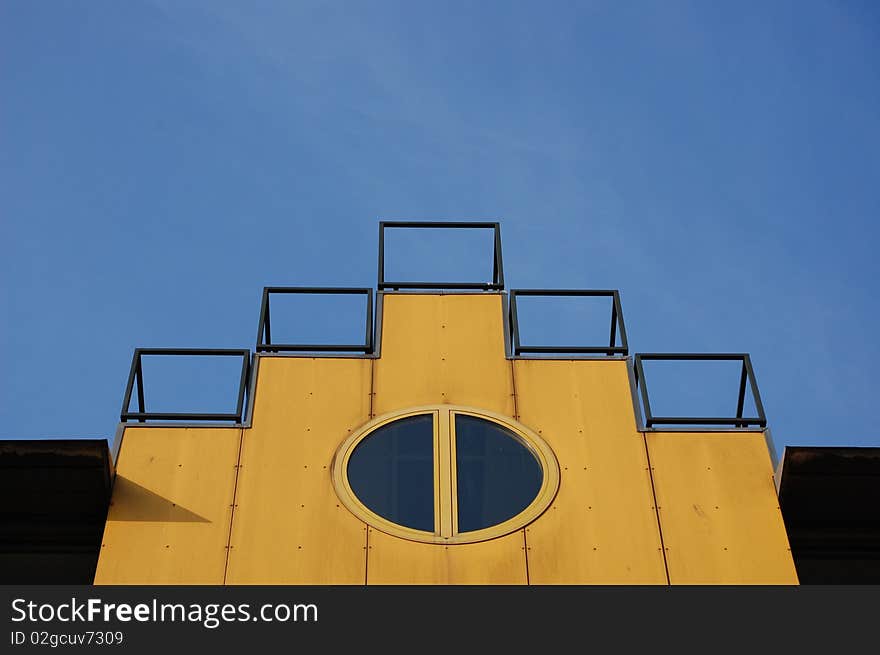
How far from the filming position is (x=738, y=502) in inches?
508

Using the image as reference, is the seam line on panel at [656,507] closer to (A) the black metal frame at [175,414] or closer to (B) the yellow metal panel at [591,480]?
(B) the yellow metal panel at [591,480]

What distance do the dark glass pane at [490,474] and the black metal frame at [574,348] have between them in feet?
4.48

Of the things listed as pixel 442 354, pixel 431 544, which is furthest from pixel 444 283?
pixel 431 544

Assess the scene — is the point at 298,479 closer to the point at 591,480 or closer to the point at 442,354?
the point at 442,354

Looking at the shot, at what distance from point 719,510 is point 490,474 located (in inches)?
90.9

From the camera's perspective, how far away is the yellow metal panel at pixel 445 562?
1194cm

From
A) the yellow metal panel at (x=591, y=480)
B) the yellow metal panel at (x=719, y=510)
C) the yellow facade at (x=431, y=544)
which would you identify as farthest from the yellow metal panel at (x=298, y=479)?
the yellow metal panel at (x=719, y=510)

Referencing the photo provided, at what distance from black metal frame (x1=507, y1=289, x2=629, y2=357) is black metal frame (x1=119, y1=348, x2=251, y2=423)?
3.04 m

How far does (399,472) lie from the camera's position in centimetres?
1295

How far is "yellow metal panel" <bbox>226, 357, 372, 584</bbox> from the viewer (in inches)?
475

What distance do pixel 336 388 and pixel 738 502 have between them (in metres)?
4.40
